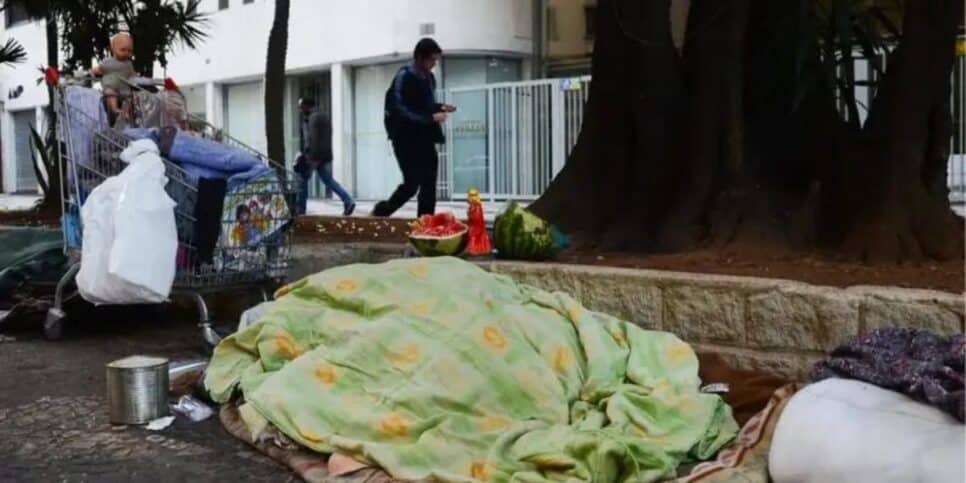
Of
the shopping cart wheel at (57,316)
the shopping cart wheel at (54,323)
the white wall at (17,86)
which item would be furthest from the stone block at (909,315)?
the white wall at (17,86)

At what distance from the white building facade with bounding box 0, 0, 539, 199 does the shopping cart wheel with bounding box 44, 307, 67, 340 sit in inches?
553

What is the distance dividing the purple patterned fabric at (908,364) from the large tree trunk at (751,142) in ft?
5.23

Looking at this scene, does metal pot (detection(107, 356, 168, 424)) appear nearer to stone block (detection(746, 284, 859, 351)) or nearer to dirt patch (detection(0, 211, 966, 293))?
dirt patch (detection(0, 211, 966, 293))

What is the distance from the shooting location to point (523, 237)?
5.58 meters

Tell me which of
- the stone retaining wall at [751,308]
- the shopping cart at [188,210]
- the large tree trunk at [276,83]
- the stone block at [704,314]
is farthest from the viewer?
the large tree trunk at [276,83]

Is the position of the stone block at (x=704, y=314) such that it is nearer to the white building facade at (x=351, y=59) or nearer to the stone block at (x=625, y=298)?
the stone block at (x=625, y=298)

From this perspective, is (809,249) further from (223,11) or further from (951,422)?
(223,11)

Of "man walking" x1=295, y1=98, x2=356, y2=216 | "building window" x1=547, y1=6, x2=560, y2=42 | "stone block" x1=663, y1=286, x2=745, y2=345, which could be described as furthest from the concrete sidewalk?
"stone block" x1=663, y1=286, x2=745, y2=345

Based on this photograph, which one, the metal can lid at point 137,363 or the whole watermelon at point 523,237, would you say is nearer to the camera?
the metal can lid at point 137,363

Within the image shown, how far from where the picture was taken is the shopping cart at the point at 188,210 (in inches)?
222

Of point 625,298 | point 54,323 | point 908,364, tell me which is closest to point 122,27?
point 54,323

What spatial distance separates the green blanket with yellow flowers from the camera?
351 centimetres

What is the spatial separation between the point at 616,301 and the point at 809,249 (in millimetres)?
1313

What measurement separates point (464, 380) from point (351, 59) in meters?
17.9
